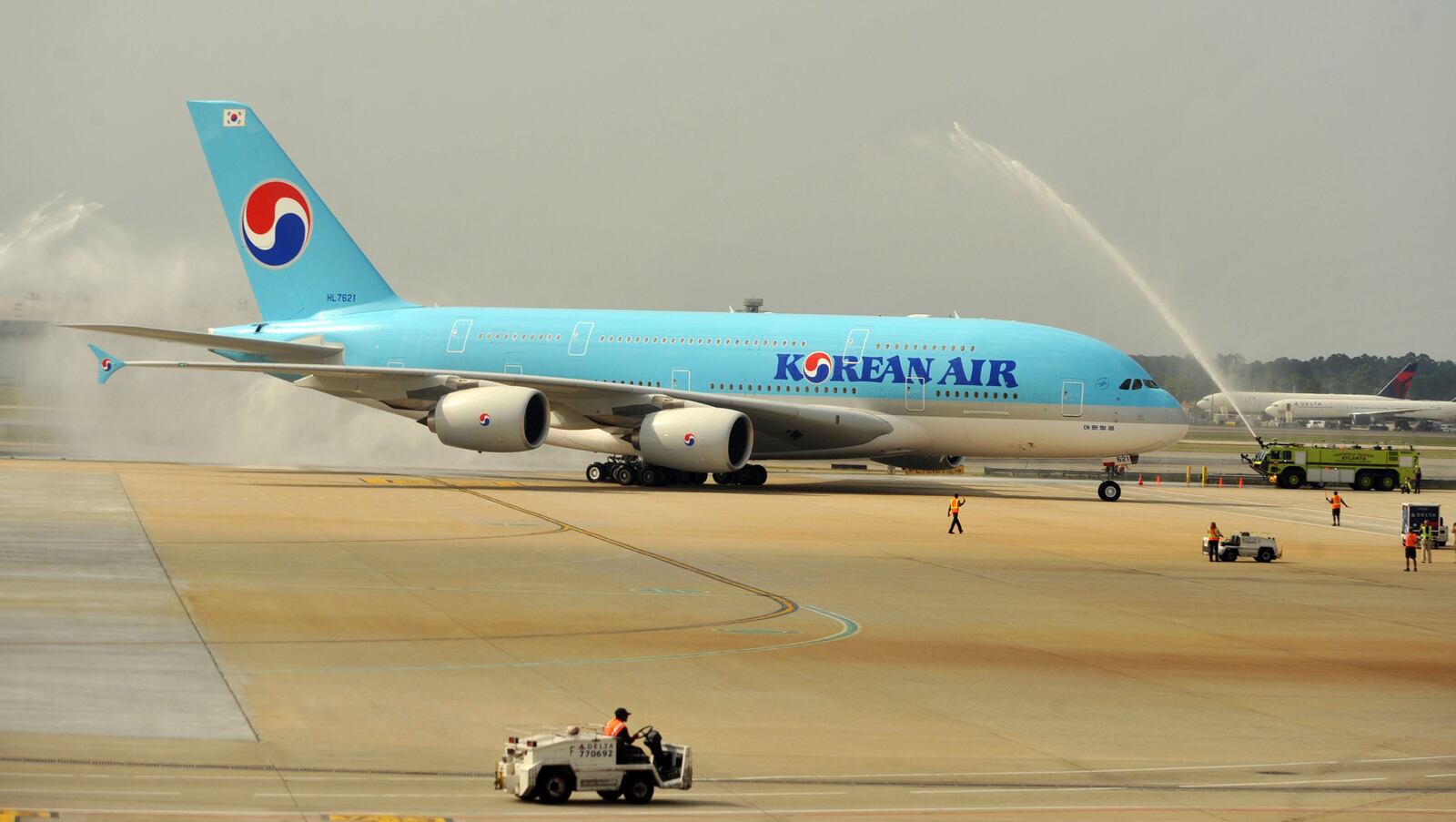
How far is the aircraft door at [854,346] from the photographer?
1794 inches

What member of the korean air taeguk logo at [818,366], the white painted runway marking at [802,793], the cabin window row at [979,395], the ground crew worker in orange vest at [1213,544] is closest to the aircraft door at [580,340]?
the korean air taeguk logo at [818,366]

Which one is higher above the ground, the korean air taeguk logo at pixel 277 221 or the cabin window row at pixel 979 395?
the korean air taeguk logo at pixel 277 221

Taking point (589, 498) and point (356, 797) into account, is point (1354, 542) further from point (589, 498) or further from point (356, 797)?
point (356, 797)

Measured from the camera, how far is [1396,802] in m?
12.4

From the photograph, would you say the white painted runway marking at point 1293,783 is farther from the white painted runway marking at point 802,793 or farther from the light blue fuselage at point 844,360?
the light blue fuselage at point 844,360

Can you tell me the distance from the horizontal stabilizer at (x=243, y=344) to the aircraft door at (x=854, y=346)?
15910 millimetres

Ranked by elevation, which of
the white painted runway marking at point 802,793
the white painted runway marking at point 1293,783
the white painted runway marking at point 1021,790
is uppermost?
the white painted runway marking at point 1293,783

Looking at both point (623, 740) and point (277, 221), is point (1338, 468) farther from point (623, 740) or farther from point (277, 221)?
point (623, 740)

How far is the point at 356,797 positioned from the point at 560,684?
4942mm

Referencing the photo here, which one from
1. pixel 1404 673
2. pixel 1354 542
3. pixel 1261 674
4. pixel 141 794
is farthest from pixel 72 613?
pixel 1354 542

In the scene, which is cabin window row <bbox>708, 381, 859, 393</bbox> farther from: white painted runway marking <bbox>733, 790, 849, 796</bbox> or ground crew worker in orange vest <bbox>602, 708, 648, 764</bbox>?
ground crew worker in orange vest <bbox>602, 708, 648, 764</bbox>

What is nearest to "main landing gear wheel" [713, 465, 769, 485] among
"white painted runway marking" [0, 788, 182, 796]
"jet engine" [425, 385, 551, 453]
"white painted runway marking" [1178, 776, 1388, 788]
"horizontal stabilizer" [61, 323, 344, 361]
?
"jet engine" [425, 385, 551, 453]

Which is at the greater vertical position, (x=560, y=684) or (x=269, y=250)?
(x=269, y=250)

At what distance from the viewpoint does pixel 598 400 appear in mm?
44531
